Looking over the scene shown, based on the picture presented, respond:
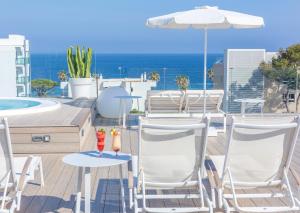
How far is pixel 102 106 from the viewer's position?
9.73 meters

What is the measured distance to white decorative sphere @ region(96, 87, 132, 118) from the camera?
31.3ft

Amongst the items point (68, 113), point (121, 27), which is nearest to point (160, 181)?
point (68, 113)

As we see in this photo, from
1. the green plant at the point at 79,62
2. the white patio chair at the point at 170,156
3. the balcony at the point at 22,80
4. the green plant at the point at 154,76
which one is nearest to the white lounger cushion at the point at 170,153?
the white patio chair at the point at 170,156

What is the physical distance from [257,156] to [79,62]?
23.8 feet

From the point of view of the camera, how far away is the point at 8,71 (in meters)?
13.9

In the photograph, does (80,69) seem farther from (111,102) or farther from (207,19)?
(207,19)

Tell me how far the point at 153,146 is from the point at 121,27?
27.9 metres

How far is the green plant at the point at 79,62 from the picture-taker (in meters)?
10.7

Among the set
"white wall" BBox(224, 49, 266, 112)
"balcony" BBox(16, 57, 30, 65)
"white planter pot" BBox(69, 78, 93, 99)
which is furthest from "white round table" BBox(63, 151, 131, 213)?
"balcony" BBox(16, 57, 30, 65)

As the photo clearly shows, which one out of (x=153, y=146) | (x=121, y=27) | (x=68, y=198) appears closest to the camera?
(x=153, y=146)

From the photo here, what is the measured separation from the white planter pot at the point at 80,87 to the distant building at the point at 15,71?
11.6ft

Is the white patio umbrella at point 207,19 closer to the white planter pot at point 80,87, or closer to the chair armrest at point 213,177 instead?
the white planter pot at point 80,87

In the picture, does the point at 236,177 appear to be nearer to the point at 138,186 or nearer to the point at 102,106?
the point at 138,186

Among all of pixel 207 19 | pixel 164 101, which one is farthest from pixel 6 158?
pixel 164 101
